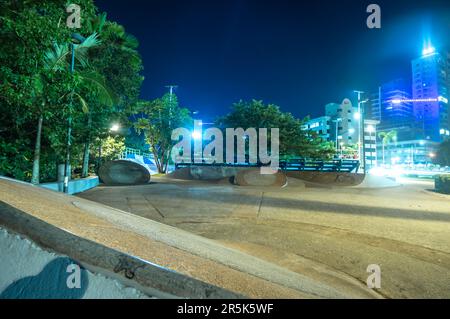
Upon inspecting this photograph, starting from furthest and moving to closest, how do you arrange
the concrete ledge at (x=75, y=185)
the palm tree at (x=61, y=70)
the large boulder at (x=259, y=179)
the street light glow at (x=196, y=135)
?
the street light glow at (x=196, y=135), the large boulder at (x=259, y=179), the concrete ledge at (x=75, y=185), the palm tree at (x=61, y=70)

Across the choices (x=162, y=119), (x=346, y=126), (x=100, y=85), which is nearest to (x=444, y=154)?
(x=346, y=126)

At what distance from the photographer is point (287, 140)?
22.5 m

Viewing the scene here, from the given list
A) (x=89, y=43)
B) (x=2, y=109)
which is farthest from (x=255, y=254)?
(x=89, y=43)

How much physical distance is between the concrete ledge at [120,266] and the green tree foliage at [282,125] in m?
20.9

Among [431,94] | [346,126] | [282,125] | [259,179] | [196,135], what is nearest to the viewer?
[259,179]

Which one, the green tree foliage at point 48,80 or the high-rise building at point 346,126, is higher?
the high-rise building at point 346,126

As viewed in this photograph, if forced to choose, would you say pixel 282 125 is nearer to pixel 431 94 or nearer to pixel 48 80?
pixel 48 80

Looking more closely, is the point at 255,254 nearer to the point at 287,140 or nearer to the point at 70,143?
the point at 70,143

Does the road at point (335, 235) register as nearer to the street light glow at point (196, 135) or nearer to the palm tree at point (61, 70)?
the palm tree at point (61, 70)

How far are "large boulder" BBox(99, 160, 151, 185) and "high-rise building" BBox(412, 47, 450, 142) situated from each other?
135646 mm

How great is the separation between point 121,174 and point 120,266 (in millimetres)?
15595

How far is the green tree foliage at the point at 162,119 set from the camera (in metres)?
28.2

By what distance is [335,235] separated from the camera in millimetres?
5723

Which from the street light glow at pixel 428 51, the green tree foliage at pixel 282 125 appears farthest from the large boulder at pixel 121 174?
the street light glow at pixel 428 51
